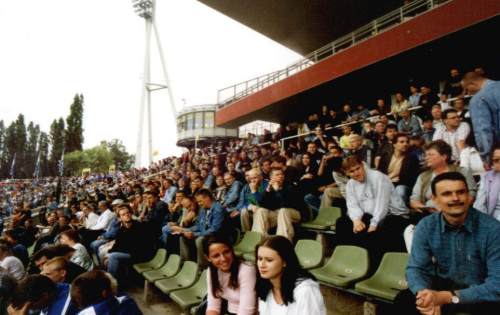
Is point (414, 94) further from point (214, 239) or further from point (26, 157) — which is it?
point (26, 157)

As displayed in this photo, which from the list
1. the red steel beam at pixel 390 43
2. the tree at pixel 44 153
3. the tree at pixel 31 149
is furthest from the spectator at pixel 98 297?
the tree at pixel 31 149

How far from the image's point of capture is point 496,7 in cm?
691

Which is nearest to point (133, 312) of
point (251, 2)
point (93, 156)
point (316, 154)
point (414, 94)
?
point (316, 154)

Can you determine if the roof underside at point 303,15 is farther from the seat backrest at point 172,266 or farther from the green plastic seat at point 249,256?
the green plastic seat at point 249,256

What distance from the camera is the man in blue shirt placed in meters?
1.73

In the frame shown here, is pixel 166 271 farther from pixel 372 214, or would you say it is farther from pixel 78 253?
pixel 372 214

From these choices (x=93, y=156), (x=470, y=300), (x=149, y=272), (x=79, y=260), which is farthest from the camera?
(x=93, y=156)

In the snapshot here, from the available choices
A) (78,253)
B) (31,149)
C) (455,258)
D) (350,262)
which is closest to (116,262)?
(78,253)

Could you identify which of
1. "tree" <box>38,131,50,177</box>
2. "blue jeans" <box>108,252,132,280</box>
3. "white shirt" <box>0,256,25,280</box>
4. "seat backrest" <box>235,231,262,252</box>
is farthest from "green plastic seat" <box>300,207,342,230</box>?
"tree" <box>38,131,50,177</box>

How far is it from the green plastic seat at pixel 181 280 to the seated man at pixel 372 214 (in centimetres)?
176

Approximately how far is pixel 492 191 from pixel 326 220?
225 centimetres

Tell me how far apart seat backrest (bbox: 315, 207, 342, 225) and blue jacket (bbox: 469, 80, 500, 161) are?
1.95 m

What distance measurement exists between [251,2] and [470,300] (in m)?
13.0

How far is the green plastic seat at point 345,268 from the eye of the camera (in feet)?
9.70
